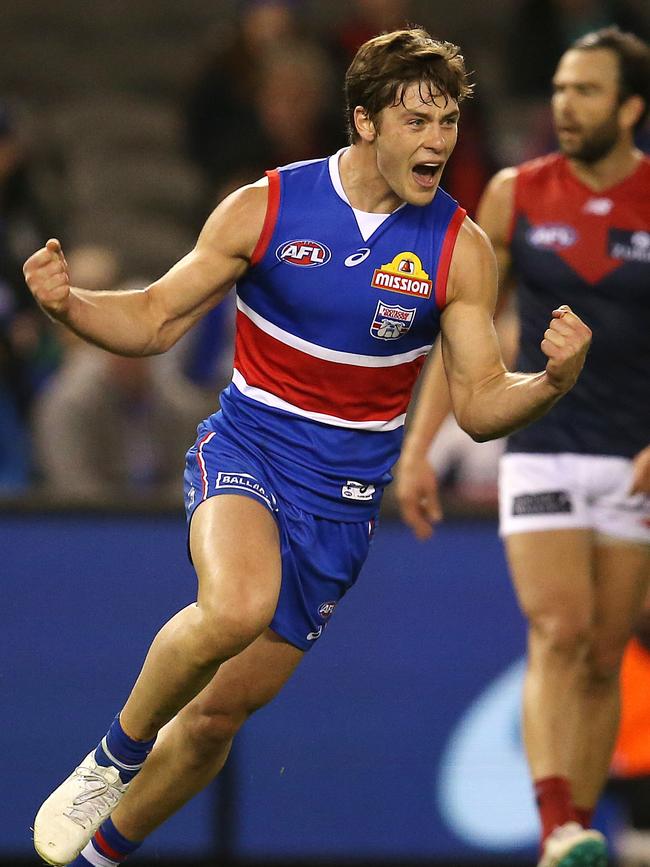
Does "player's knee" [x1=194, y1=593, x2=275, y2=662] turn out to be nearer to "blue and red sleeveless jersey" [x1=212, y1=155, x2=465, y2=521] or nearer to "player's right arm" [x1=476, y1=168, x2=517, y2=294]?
"blue and red sleeveless jersey" [x1=212, y1=155, x2=465, y2=521]

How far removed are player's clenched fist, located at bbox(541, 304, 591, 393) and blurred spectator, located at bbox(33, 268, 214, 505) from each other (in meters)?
3.83

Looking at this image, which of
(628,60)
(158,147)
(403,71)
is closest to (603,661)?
(628,60)

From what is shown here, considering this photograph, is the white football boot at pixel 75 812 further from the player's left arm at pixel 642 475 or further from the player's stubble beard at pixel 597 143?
the player's stubble beard at pixel 597 143

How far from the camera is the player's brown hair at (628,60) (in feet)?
21.1

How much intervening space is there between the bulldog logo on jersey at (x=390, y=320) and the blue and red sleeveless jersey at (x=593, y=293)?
1.23 meters

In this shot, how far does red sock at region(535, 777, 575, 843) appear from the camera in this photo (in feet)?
19.5

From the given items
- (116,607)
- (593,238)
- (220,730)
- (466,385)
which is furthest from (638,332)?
(116,607)

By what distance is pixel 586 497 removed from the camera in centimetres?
635

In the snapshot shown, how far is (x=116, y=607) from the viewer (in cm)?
800

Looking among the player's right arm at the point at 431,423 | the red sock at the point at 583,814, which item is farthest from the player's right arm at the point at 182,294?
the red sock at the point at 583,814

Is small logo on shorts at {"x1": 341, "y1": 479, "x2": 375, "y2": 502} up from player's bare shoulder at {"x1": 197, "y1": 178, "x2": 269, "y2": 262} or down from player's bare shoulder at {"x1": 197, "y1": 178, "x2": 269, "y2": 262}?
down

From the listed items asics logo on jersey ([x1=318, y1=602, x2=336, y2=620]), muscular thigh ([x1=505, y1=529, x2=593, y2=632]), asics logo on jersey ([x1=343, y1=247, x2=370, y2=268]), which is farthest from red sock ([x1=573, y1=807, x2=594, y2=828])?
asics logo on jersey ([x1=343, y1=247, x2=370, y2=268])

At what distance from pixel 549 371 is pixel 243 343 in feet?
3.64

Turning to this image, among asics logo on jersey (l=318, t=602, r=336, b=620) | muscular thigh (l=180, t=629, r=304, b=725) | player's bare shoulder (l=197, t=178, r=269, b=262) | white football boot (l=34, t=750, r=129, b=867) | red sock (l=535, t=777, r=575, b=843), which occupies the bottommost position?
red sock (l=535, t=777, r=575, b=843)
